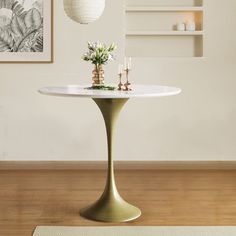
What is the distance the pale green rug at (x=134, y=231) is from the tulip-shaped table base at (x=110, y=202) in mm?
180

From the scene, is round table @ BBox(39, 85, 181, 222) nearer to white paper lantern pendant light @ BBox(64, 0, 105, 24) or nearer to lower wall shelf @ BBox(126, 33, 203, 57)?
white paper lantern pendant light @ BBox(64, 0, 105, 24)

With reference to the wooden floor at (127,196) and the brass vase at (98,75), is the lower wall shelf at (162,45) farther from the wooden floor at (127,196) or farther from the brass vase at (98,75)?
the brass vase at (98,75)

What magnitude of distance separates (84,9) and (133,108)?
177 centimetres

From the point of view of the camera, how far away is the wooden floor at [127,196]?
3512 mm

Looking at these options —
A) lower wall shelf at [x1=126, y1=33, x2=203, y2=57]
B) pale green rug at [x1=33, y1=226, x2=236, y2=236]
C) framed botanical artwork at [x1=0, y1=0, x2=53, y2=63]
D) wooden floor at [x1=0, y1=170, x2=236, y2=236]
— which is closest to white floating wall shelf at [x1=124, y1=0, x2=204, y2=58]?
lower wall shelf at [x1=126, y1=33, x2=203, y2=57]

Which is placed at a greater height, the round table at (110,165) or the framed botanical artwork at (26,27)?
the framed botanical artwork at (26,27)

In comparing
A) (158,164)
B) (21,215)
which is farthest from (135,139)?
(21,215)

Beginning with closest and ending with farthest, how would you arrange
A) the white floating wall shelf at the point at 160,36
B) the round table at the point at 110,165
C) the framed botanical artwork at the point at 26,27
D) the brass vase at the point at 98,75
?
the round table at the point at 110,165 < the brass vase at the point at 98,75 < the framed botanical artwork at the point at 26,27 < the white floating wall shelf at the point at 160,36

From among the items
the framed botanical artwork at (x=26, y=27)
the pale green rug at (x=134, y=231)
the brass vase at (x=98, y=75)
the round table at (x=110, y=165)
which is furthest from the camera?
the framed botanical artwork at (x=26, y=27)

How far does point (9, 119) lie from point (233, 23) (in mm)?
2435

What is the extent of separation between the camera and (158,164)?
5223mm

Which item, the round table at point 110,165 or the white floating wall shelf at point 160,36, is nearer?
the round table at point 110,165

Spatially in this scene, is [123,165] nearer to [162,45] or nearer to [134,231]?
[162,45]

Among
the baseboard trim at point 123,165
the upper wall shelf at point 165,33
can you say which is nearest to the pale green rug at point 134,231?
the baseboard trim at point 123,165
